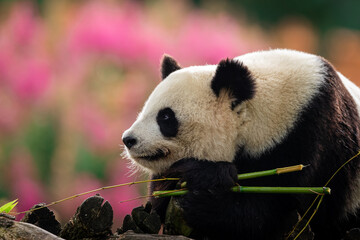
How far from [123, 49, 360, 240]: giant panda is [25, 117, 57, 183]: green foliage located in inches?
74.8

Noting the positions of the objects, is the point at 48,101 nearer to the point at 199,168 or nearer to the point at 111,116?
the point at 111,116

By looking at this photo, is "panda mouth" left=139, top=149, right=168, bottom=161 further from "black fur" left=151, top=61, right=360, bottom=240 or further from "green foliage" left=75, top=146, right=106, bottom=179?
"green foliage" left=75, top=146, right=106, bottom=179

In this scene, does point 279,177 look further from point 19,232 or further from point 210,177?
point 19,232

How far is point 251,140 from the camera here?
2.07 meters

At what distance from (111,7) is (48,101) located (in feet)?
2.97

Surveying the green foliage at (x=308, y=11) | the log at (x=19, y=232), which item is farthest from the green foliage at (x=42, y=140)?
the green foliage at (x=308, y=11)

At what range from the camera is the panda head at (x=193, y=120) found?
2.10 meters

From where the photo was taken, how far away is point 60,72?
168 inches

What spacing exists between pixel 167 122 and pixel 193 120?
0.32 ft

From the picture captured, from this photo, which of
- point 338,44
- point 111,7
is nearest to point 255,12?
point 338,44

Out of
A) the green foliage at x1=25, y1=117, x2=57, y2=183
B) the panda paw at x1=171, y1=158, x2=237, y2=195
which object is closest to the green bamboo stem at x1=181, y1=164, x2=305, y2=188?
the panda paw at x1=171, y1=158, x2=237, y2=195

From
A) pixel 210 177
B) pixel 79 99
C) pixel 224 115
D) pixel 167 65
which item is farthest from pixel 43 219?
pixel 79 99

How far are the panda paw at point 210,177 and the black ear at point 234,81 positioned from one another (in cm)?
26

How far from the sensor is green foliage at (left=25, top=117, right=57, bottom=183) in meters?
4.03
